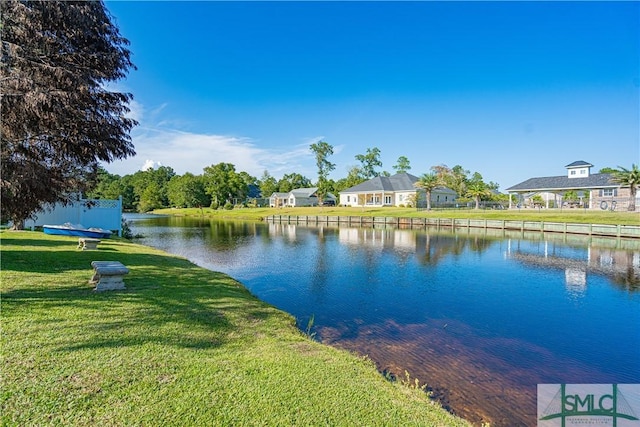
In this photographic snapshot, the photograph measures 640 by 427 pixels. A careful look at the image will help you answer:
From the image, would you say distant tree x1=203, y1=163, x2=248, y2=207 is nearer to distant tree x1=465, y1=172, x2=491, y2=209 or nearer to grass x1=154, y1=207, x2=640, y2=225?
grass x1=154, y1=207, x2=640, y2=225

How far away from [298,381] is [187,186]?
273 feet

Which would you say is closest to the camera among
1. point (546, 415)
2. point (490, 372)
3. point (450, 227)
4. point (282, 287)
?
point (546, 415)

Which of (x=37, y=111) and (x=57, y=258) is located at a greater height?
(x=37, y=111)

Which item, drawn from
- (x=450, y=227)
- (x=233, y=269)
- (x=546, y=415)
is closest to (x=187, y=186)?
(x=450, y=227)

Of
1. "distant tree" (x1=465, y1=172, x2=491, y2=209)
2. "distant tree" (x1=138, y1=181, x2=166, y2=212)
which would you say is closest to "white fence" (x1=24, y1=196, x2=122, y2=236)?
"distant tree" (x1=465, y1=172, x2=491, y2=209)

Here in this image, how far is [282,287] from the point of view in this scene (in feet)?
42.0

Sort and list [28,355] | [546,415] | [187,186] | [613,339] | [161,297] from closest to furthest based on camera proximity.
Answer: [28,355] < [546,415] < [161,297] < [613,339] < [187,186]

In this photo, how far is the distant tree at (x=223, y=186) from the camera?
7769cm

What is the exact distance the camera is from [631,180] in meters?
36.5

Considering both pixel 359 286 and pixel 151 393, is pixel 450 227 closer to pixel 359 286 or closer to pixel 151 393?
pixel 359 286

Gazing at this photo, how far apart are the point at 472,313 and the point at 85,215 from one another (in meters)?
22.9

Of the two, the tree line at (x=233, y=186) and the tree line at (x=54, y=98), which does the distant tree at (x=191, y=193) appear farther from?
the tree line at (x=54, y=98)

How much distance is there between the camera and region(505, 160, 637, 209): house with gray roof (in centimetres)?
4047

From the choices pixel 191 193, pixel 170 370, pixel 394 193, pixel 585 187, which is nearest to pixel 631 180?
pixel 585 187
